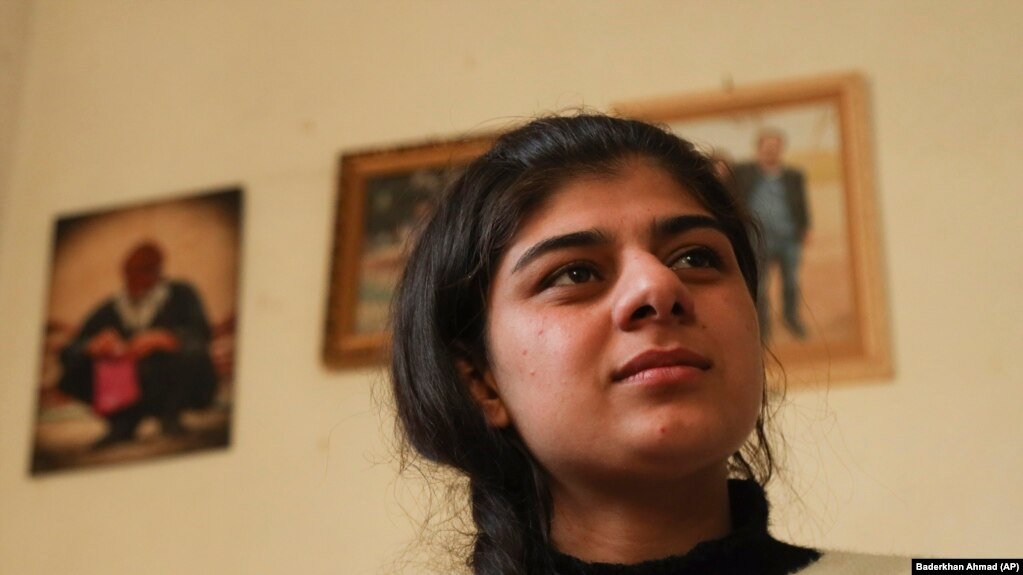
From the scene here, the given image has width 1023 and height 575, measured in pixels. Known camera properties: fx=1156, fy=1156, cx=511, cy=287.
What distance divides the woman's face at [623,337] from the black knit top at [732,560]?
55mm

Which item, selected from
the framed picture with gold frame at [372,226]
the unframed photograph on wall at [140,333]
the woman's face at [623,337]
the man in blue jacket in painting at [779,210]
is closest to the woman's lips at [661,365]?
the woman's face at [623,337]

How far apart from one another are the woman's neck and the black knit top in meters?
0.02

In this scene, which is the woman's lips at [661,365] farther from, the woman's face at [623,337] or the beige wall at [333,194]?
the beige wall at [333,194]

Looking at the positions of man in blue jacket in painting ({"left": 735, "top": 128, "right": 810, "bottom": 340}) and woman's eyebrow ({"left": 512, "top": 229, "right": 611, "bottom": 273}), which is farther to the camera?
man in blue jacket in painting ({"left": 735, "top": 128, "right": 810, "bottom": 340})

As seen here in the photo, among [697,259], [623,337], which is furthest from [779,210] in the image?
[623,337]

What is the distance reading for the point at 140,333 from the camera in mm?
2027

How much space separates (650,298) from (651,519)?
180mm

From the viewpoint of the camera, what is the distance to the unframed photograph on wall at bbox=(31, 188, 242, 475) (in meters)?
1.94

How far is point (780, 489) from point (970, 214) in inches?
19.2

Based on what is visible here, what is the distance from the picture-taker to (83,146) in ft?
7.27

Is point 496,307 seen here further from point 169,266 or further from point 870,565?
point 169,266

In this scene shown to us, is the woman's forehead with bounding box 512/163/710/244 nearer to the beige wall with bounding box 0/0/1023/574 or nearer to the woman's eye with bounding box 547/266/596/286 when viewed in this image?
the woman's eye with bounding box 547/266/596/286

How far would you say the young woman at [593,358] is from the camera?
2.76 ft

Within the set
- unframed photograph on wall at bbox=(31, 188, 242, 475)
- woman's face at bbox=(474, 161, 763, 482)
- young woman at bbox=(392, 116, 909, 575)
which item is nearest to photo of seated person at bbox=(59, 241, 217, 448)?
unframed photograph on wall at bbox=(31, 188, 242, 475)
